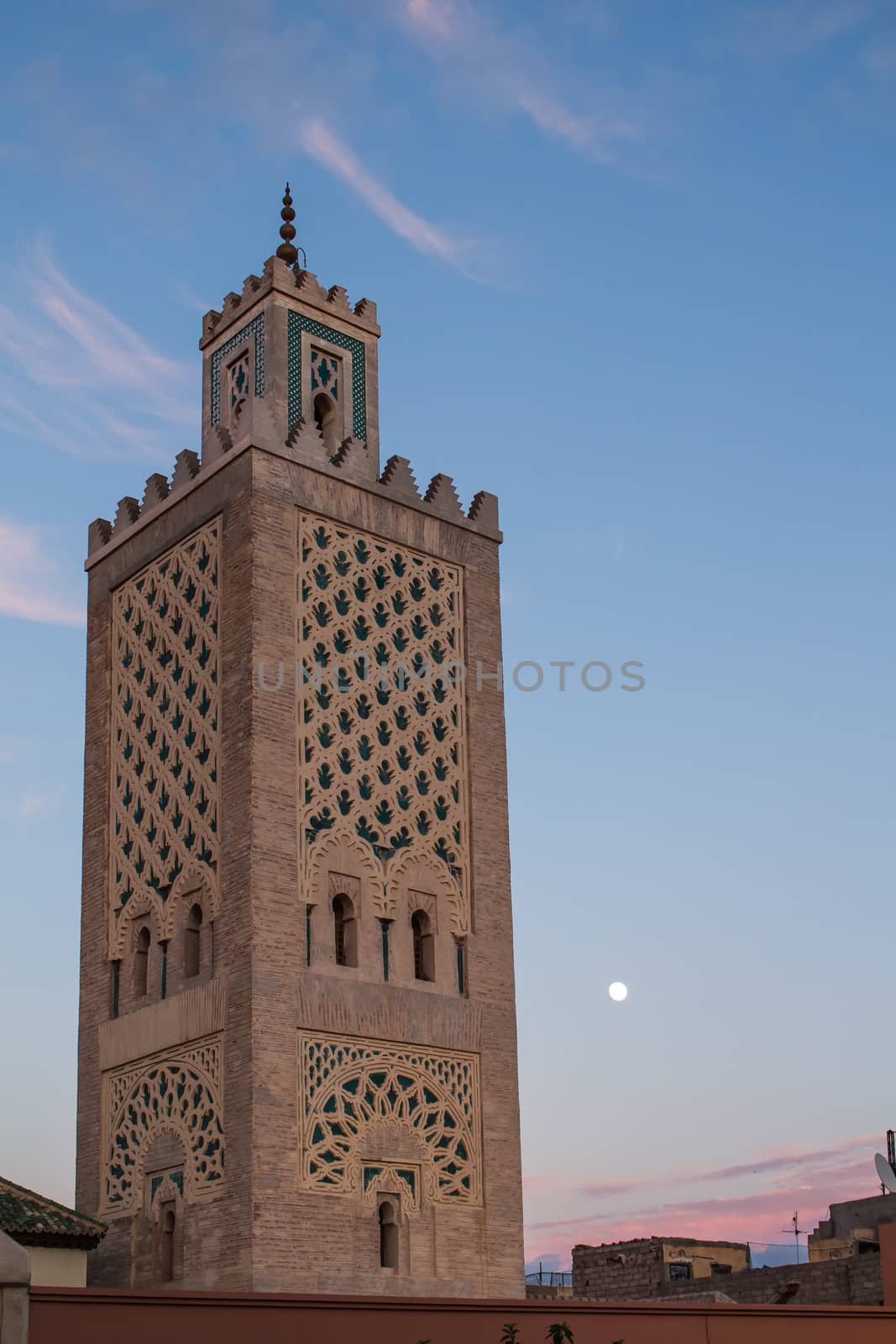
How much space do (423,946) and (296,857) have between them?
1.69 meters

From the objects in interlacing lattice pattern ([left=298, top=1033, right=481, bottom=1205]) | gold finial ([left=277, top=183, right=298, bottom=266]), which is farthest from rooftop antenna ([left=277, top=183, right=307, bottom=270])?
interlacing lattice pattern ([left=298, top=1033, right=481, bottom=1205])

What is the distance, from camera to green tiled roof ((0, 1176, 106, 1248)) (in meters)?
13.1

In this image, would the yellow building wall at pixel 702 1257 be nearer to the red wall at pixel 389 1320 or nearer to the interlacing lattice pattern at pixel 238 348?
the red wall at pixel 389 1320

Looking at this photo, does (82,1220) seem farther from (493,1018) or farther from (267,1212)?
(493,1018)

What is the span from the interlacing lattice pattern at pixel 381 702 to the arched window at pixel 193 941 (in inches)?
43.9

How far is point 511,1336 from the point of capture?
9680 millimetres

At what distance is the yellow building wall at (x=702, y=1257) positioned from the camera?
25.1 metres

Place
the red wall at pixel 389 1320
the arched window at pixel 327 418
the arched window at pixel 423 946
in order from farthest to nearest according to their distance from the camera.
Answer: the arched window at pixel 327 418
the arched window at pixel 423 946
the red wall at pixel 389 1320

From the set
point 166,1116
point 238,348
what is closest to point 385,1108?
point 166,1116

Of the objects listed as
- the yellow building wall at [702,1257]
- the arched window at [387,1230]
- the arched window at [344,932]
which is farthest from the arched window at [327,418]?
the yellow building wall at [702,1257]

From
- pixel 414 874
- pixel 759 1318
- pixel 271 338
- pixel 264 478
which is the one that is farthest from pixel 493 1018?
pixel 271 338

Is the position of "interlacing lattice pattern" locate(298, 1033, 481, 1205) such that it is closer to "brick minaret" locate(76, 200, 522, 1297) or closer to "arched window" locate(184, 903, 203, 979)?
"brick minaret" locate(76, 200, 522, 1297)

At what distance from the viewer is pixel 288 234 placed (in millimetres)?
17266

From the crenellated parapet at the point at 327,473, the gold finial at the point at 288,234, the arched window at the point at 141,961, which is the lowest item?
the arched window at the point at 141,961
